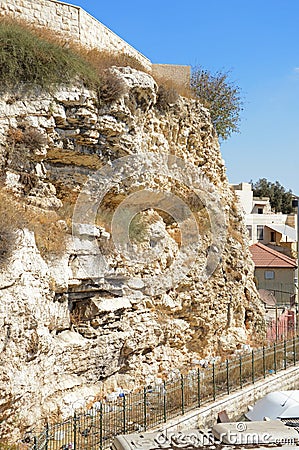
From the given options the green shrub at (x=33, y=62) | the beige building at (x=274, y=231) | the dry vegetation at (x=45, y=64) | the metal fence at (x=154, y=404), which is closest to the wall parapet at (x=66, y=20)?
the dry vegetation at (x=45, y=64)

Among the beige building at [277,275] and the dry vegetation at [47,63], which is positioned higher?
the dry vegetation at [47,63]

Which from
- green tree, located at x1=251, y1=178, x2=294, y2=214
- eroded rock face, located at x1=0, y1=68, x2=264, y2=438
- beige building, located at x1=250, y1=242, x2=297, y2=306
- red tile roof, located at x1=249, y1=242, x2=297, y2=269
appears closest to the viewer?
eroded rock face, located at x1=0, y1=68, x2=264, y2=438

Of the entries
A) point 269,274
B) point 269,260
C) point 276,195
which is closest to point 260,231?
point 269,260

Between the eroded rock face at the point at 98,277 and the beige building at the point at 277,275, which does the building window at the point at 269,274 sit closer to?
the beige building at the point at 277,275

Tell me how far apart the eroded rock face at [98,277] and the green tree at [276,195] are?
43046 millimetres

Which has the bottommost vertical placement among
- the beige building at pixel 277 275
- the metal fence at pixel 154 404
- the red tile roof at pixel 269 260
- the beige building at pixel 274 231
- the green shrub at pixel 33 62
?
the metal fence at pixel 154 404

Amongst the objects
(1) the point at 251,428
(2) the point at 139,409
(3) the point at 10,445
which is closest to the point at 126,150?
(2) the point at 139,409

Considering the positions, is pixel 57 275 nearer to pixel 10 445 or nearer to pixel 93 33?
pixel 10 445

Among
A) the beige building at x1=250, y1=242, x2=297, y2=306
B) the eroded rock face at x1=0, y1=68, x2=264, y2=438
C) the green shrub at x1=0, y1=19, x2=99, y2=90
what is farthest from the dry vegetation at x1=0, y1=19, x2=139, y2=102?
the beige building at x1=250, y1=242, x2=297, y2=306

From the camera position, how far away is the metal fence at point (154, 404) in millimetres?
10758

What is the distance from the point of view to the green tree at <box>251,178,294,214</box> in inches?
2418

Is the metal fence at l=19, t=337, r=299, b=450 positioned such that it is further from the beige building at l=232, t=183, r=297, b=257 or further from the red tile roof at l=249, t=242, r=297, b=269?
the beige building at l=232, t=183, r=297, b=257

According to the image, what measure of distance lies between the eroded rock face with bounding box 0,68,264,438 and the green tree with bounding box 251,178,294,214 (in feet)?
141

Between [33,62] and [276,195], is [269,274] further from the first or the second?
[276,195]
